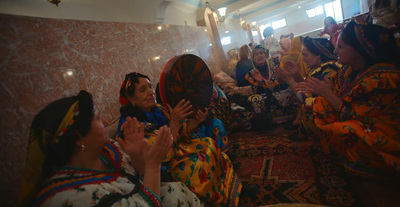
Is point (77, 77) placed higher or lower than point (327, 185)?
higher

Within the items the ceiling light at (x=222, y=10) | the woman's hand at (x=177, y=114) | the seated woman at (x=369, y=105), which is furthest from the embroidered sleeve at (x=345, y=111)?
the ceiling light at (x=222, y=10)

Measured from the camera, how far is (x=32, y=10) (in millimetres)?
2119

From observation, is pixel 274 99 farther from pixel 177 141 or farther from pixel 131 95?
pixel 131 95

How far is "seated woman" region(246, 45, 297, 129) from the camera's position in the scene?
347 centimetres

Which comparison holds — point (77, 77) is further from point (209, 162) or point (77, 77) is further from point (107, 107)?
point (209, 162)

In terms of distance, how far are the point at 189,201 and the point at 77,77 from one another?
6.72 ft

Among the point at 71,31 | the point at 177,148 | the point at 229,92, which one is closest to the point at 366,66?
the point at 177,148

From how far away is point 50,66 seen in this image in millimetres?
2064

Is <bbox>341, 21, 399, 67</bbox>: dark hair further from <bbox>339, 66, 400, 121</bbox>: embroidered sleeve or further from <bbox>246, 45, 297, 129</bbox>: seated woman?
<bbox>246, 45, 297, 129</bbox>: seated woman

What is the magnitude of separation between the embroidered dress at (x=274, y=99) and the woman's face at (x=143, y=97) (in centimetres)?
229

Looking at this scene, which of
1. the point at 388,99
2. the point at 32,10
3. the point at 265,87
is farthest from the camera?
the point at 265,87

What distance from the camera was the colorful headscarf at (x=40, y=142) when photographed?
33.9 inches

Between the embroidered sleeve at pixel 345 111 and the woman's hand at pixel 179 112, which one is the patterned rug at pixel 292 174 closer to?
the embroidered sleeve at pixel 345 111

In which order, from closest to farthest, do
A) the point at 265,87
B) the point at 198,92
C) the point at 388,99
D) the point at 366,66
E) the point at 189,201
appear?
the point at 189,201 < the point at 388,99 < the point at 366,66 < the point at 198,92 < the point at 265,87
